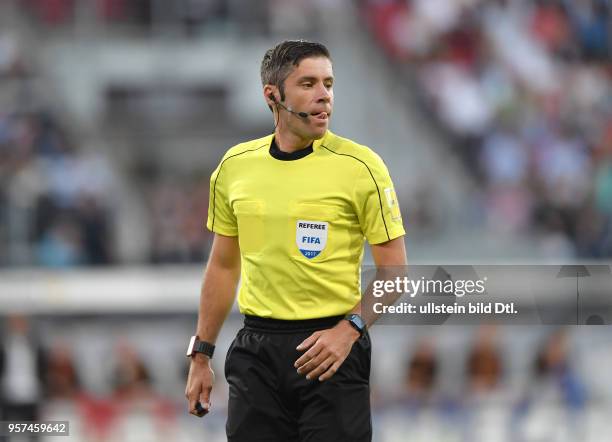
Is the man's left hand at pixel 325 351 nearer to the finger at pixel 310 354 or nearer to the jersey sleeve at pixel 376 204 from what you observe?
the finger at pixel 310 354

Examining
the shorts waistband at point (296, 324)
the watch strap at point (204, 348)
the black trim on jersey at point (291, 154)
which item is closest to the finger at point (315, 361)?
the shorts waistband at point (296, 324)

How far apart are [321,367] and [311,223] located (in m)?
0.43

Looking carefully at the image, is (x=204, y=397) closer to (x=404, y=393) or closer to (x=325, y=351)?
(x=325, y=351)

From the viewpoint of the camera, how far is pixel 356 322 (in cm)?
399

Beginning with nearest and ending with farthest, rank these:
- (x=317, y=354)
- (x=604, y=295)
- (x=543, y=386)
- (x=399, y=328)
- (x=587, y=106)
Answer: (x=317, y=354) → (x=604, y=295) → (x=543, y=386) → (x=399, y=328) → (x=587, y=106)

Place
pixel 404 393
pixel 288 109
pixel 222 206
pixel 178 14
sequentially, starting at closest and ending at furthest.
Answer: pixel 288 109 → pixel 222 206 → pixel 404 393 → pixel 178 14

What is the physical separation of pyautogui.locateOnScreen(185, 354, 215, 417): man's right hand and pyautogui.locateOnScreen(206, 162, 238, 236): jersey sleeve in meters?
0.42

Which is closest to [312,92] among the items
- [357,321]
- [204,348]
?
[357,321]

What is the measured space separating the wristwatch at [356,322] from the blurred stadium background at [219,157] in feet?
13.7

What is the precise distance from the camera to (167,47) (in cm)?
1408

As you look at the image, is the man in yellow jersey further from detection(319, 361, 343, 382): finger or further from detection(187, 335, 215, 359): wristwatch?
detection(187, 335, 215, 359): wristwatch

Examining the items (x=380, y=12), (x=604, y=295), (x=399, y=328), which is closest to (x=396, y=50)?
(x=380, y=12)

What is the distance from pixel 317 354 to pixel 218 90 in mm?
10394

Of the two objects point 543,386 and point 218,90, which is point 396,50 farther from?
point 543,386
